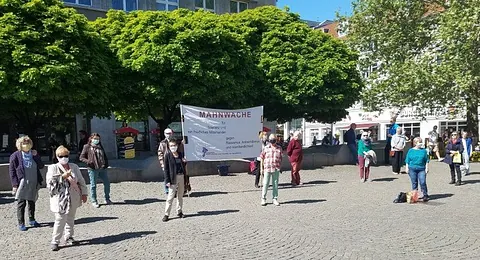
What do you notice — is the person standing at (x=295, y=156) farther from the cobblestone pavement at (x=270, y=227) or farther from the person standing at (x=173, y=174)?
the person standing at (x=173, y=174)

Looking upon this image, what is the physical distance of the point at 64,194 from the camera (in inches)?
272

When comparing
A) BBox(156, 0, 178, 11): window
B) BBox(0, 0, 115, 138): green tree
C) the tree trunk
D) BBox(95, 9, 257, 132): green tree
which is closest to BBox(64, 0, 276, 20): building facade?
BBox(156, 0, 178, 11): window

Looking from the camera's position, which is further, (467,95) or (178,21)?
(467,95)

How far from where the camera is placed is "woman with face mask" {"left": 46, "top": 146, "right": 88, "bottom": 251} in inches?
269

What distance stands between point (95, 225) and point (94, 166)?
2.30 metres

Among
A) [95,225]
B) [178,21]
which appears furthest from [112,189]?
[178,21]

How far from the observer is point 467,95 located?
76.1 feet

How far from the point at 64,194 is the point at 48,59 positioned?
870cm

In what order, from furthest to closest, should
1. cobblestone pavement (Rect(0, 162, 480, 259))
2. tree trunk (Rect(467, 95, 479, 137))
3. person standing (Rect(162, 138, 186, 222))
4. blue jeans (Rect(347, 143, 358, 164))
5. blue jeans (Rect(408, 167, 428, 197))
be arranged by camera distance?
tree trunk (Rect(467, 95, 479, 137)), blue jeans (Rect(347, 143, 358, 164)), blue jeans (Rect(408, 167, 428, 197)), person standing (Rect(162, 138, 186, 222)), cobblestone pavement (Rect(0, 162, 480, 259))

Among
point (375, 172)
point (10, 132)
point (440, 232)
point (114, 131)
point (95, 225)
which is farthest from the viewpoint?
point (114, 131)

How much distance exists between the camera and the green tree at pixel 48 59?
45.5 ft

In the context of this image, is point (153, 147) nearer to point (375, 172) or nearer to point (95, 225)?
point (375, 172)

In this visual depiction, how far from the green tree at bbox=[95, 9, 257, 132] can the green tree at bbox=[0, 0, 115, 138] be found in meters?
1.26

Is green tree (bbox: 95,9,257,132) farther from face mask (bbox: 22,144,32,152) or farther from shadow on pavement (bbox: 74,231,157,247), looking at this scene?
shadow on pavement (bbox: 74,231,157,247)
